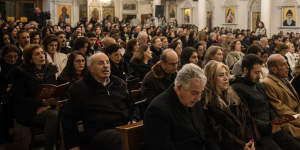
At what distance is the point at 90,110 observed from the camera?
4031 millimetres

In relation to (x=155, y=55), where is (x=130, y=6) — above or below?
above

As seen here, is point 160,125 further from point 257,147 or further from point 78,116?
point 257,147

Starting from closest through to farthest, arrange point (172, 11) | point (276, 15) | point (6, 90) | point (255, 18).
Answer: point (6, 90) → point (276, 15) → point (255, 18) → point (172, 11)

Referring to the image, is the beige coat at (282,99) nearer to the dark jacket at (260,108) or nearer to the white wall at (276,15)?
the dark jacket at (260,108)

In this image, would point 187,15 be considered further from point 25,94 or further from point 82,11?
point 25,94

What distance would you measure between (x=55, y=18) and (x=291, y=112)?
22004mm

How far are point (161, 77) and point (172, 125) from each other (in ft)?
6.76

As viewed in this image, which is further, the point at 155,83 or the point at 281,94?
the point at 155,83

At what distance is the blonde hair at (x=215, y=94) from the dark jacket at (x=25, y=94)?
2.39m

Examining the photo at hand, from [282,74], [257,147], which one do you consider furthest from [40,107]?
[282,74]

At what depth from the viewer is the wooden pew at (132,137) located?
3.33m

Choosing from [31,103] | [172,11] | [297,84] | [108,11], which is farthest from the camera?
[172,11]

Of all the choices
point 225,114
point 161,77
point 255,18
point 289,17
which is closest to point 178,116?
point 225,114

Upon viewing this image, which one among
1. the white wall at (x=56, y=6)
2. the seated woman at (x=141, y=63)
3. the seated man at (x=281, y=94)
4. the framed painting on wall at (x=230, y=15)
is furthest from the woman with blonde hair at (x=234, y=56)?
the white wall at (x=56, y=6)
